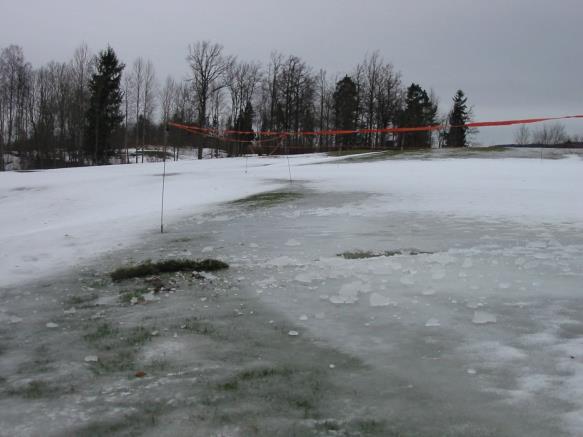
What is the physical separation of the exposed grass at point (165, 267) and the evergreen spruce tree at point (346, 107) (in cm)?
5208

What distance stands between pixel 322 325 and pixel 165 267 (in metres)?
2.72

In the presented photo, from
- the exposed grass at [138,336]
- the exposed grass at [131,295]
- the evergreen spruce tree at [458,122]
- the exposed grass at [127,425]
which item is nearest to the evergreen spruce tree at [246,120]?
the evergreen spruce tree at [458,122]

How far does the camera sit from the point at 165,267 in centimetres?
627

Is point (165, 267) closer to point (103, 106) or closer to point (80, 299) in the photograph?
point (80, 299)

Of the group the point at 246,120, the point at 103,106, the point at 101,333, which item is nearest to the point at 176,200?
the point at 101,333

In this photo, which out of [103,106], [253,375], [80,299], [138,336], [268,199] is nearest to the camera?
[253,375]

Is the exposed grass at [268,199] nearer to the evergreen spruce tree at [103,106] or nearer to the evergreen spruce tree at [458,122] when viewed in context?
the evergreen spruce tree at [103,106]

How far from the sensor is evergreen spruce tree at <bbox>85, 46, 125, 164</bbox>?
49844 millimetres

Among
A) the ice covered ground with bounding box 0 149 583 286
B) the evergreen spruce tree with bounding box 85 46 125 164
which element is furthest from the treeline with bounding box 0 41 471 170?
the ice covered ground with bounding box 0 149 583 286

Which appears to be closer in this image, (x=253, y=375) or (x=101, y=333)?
(x=253, y=375)

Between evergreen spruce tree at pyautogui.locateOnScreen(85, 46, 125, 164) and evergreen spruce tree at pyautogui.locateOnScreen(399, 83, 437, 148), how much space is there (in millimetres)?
32880

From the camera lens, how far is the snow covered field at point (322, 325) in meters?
2.95

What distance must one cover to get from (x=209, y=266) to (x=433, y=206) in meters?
6.37

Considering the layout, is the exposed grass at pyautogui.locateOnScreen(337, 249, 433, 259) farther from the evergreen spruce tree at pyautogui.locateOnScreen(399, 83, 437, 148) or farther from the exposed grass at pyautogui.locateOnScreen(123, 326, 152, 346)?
the evergreen spruce tree at pyautogui.locateOnScreen(399, 83, 437, 148)
